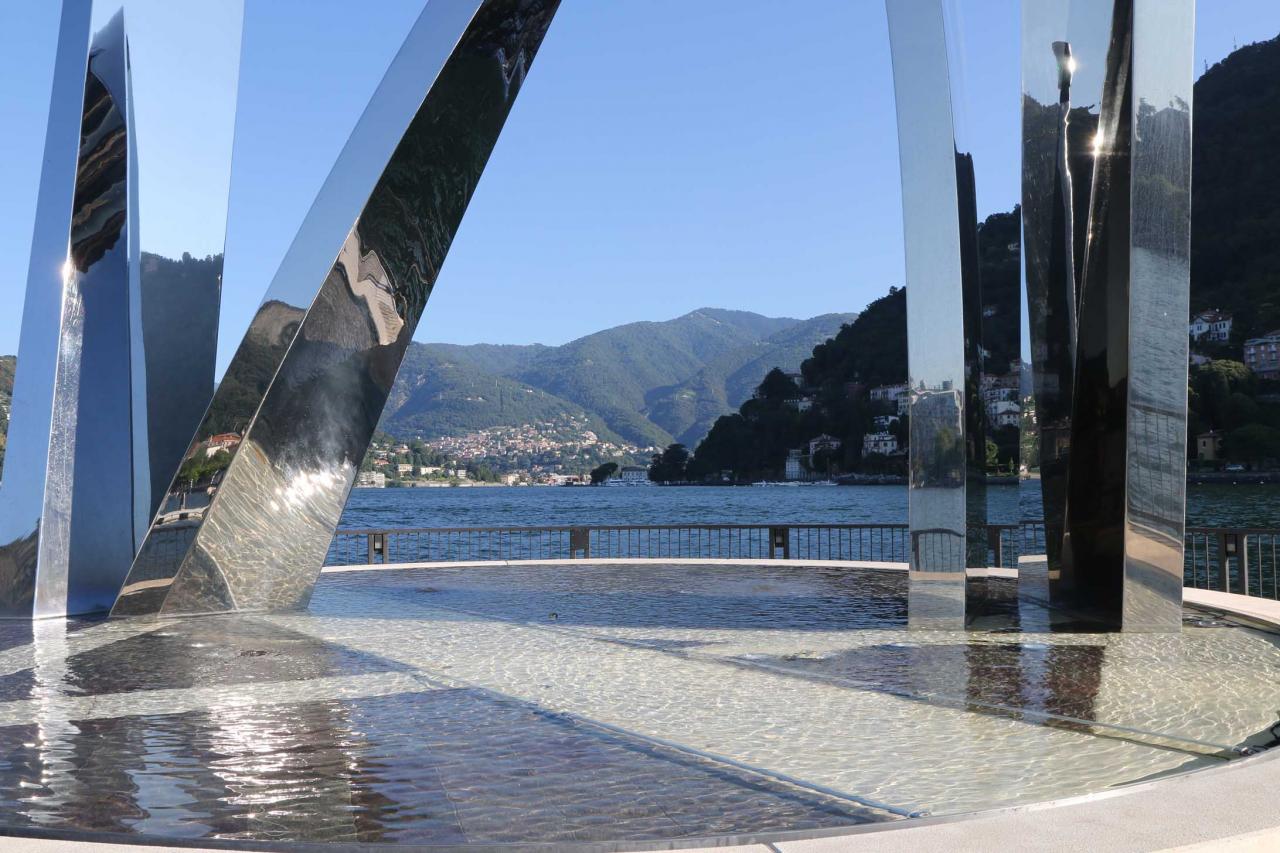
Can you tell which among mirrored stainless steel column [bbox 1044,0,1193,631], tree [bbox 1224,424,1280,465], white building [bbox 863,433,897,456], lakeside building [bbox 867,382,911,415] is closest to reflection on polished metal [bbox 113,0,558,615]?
mirrored stainless steel column [bbox 1044,0,1193,631]

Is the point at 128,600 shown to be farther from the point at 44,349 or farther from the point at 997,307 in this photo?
the point at 997,307

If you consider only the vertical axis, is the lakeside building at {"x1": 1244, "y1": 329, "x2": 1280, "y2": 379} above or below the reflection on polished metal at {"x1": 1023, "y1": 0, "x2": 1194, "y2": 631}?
above

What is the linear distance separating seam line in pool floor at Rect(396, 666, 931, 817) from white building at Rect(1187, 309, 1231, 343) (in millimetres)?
54071

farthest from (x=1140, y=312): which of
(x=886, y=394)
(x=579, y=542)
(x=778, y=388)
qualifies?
(x=778, y=388)

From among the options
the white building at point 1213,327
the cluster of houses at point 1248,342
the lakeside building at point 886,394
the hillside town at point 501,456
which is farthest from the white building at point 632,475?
the cluster of houses at point 1248,342

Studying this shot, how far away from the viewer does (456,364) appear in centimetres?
17050

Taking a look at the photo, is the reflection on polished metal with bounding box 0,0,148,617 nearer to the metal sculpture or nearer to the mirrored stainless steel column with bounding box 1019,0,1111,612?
the metal sculpture

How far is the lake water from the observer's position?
4759 centimetres

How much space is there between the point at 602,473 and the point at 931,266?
118 m

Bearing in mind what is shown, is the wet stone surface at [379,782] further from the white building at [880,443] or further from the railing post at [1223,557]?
the white building at [880,443]

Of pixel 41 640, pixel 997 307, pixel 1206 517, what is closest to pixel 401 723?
pixel 41 640

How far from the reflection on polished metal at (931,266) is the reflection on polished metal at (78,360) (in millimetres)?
7716

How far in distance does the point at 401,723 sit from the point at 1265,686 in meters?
5.49

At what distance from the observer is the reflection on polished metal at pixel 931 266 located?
27.8 ft
